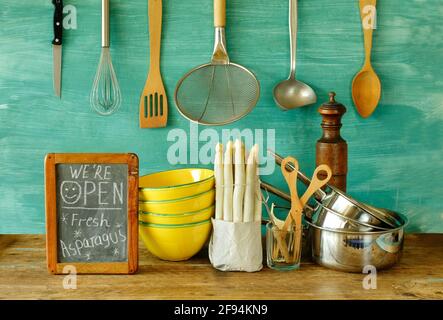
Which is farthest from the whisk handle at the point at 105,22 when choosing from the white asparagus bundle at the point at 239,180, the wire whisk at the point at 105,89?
the white asparagus bundle at the point at 239,180

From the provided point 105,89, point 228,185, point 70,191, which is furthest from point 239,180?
point 105,89

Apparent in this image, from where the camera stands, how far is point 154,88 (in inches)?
59.7

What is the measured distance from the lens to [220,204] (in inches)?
51.1

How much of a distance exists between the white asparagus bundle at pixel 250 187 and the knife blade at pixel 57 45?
565mm

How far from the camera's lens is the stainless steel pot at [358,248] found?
122cm

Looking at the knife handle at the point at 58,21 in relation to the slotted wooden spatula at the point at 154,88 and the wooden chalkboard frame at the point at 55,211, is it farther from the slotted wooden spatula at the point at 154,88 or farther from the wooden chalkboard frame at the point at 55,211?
the wooden chalkboard frame at the point at 55,211

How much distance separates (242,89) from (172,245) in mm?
433

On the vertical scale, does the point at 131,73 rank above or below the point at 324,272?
above

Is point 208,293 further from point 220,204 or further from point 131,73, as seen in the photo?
point 131,73

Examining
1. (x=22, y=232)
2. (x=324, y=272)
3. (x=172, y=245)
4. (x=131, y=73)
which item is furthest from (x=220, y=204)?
(x=22, y=232)

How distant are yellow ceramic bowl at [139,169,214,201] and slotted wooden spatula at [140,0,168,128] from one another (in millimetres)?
146

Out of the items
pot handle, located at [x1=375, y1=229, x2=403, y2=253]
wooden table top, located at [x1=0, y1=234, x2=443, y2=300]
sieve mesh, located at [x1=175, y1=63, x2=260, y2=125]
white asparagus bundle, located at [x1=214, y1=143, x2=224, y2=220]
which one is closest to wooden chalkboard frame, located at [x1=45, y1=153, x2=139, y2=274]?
wooden table top, located at [x1=0, y1=234, x2=443, y2=300]
